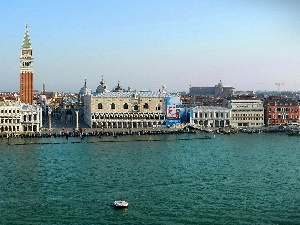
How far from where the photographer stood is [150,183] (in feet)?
33.0

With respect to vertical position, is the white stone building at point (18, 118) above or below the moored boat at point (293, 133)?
above

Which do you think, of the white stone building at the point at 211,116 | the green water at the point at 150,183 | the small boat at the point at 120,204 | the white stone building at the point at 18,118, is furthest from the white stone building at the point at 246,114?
the small boat at the point at 120,204

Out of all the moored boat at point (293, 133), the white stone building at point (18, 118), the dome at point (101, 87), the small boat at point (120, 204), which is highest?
the dome at point (101, 87)

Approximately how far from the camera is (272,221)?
759 cm

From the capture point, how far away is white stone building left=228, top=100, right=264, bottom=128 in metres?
22.8

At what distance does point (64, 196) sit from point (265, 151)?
7726mm

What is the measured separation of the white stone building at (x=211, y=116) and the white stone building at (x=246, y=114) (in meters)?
0.29

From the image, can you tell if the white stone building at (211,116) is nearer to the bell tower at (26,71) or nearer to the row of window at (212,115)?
the row of window at (212,115)

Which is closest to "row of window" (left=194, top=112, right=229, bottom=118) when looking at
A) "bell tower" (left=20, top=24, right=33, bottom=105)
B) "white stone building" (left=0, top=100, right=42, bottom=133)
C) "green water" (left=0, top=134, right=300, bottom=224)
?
"green water" (left=0, top=134, right=300, bottom=224)

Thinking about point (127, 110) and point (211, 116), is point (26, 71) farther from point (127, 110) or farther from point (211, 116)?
point (211, 116)

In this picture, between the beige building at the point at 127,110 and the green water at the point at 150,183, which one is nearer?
the green water at the point at 150,183

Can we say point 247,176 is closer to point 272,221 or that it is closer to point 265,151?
point 272,221

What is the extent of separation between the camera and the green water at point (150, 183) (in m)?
7.88

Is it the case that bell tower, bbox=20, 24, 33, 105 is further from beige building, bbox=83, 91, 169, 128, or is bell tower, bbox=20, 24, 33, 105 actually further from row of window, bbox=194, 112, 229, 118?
row of window, bbox=194, 112, 229, 118
